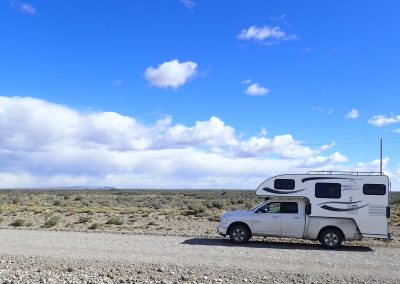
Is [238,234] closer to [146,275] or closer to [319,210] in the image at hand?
[319,210]

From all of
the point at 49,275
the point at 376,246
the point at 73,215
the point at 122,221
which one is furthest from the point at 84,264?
the point at 73,215

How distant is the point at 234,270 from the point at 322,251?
542 cm

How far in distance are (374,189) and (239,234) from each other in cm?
514

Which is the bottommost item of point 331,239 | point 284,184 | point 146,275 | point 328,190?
point 146,275

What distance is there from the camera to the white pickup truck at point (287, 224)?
1833 centimetres

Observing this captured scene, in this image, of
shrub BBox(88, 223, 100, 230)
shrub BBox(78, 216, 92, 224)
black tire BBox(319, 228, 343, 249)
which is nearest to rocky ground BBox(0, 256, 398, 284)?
black tire BBox(319, 228, 343, 249)

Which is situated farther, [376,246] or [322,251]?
[376,246]

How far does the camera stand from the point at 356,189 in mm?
18469

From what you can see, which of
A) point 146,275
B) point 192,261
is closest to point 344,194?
point 192,261

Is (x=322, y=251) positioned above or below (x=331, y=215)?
below

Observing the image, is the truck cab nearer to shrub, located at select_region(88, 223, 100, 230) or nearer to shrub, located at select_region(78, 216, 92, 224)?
shrub, located at select_region(88, 223, 100, 230)

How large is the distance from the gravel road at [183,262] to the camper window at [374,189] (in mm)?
2030

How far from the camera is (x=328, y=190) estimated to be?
61.3 ft

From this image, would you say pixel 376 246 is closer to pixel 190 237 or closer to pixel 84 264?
pixel 190 237
